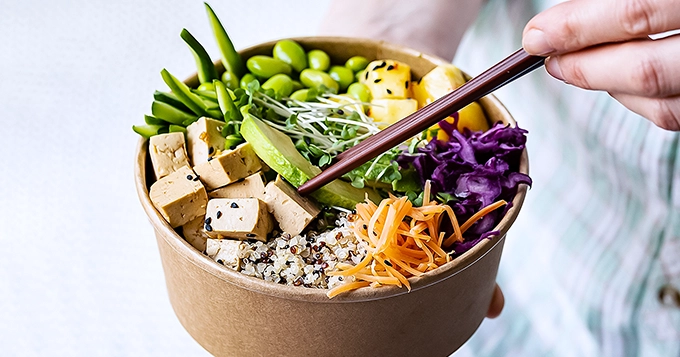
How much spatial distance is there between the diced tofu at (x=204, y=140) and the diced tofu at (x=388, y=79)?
0.33 m

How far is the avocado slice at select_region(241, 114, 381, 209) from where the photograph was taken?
1.04m

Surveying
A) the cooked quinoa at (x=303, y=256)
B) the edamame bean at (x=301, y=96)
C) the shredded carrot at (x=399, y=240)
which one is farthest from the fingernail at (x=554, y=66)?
the edamame bean at (x=301, y=96)

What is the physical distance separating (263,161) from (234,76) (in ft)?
1.00

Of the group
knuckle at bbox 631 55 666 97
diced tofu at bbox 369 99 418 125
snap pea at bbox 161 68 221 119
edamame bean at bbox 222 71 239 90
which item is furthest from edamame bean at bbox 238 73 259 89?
knuckle at bbox 631 55 666 97

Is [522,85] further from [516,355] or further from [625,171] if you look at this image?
[516,355]

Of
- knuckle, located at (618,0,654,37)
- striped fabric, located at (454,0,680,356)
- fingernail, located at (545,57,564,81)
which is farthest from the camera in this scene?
striped fabric, located at (454,0,680,356)

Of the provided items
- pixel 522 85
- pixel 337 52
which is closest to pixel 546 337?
pixel 522 85

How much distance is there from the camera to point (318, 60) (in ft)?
4.54

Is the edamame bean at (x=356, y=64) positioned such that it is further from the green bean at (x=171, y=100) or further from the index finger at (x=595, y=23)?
the index finger at (x=595, y=23)

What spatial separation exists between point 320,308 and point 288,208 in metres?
0.17

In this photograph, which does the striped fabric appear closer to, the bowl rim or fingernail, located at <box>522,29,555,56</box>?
the bowl rim

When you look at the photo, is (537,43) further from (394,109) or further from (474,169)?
(394,109)

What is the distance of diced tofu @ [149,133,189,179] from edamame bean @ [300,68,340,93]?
1.08ft

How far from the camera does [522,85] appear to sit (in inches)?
74.9
